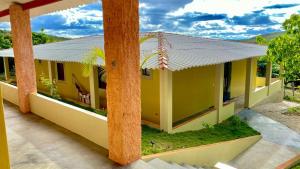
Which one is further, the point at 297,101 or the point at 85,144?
the point at 297,101

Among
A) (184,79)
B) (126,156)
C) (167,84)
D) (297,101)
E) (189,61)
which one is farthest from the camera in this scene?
(297,101)

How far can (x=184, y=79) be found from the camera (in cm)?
1166

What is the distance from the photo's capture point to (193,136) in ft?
30.9

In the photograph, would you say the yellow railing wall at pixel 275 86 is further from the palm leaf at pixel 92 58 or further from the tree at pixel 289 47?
the palm leaf at pixel 92 58

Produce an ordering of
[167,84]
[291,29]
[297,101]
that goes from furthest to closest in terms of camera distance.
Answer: [297,101] → [291,29] → [167,84]

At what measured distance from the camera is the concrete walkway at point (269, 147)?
9.16 m

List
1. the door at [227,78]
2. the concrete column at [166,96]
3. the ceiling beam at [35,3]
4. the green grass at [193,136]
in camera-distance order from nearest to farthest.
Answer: the ceiling beam at [35,3], the green grass at [193,136], the concrete column at [166,96], the door at [227,78]

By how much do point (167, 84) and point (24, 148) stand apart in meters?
4.75

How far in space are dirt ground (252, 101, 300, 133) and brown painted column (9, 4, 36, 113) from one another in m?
12.1

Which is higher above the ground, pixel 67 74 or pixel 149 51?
pixel 149 51

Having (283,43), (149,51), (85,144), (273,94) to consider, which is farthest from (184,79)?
(273,94)

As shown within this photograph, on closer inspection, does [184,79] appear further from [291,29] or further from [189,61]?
[291,29]

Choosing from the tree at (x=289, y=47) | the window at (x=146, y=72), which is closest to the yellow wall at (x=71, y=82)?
the window at (x=146, y=72)

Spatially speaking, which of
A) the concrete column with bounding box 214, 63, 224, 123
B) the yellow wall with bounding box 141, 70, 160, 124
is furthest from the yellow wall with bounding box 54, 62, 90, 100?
the concrete column with bounding box 214, 63, 224, 123
